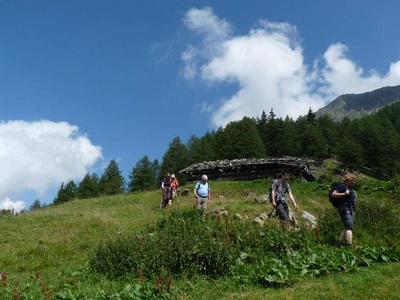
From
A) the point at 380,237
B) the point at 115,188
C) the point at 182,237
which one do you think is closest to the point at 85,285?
the point at 182,237

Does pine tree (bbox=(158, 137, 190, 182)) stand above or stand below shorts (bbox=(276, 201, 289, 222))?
above

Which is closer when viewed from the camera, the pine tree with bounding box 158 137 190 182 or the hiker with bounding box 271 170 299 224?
the hiker with bounding box 271 170 299 224

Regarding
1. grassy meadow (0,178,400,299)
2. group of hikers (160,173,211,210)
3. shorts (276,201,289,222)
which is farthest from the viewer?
group of hikers (160,173,211,210)

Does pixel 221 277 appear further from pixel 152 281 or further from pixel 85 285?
pixel 85 285

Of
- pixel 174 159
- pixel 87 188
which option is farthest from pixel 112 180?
pixel 174 159

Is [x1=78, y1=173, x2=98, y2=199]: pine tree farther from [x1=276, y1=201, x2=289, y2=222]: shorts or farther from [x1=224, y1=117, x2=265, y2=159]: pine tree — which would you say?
[x1=276, y1=201, x2=289, y2=222]: shorts

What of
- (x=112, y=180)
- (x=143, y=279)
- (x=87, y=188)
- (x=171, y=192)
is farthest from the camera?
(x=87, y=188)

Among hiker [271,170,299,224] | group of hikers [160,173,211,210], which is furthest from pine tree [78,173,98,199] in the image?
hiker [271,170,299,224]

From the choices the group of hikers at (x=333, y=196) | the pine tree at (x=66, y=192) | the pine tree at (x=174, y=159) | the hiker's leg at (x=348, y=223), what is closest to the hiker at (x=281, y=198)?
the group of hikers at (x=333, y=196)

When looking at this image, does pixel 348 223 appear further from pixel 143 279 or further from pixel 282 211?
pixel 143 279

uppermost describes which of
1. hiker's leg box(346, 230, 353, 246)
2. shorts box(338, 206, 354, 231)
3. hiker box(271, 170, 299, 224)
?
hiker box(271, 170, 299, 224)

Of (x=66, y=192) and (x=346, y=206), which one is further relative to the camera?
(x=66, y=192)

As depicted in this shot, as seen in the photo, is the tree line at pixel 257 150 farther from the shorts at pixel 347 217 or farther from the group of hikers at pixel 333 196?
the shorts at pixel 347 217

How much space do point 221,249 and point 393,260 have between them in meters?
3.72
